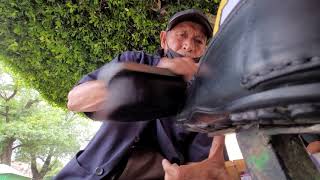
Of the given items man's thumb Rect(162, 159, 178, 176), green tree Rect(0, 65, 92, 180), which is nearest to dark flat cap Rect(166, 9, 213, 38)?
man's thumb Rect(162, 159, 178, 176)

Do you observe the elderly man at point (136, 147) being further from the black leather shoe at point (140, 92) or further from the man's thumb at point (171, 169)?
the black leather shoe at point (140, 92)

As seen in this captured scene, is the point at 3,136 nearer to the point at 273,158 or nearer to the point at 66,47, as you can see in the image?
the point at 66,47

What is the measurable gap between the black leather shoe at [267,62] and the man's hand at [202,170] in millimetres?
643

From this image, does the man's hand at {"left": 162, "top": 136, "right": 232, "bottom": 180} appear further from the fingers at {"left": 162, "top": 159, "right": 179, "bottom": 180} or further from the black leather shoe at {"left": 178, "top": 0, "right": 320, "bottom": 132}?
the black leather shoe at {"left": 178, "top": 0, "right": 320, "bottom": 132}

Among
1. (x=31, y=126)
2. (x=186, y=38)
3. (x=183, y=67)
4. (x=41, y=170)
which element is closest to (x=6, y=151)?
(x=41, y=170)

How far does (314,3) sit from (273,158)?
0.32 meters

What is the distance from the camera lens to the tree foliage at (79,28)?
414 cm

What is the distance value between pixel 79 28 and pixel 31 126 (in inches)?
708

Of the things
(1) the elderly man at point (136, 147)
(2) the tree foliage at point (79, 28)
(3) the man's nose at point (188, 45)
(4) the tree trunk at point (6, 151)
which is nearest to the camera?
(1) the elderly man at point (136, 147)

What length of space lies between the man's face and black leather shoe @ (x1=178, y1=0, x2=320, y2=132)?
1.24 m

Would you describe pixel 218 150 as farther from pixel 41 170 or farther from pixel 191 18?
pixel 41 170

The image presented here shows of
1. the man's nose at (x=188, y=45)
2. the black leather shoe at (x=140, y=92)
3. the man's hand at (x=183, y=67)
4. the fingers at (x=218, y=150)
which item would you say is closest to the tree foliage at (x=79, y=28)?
the man's nose at (x=188, y=45)

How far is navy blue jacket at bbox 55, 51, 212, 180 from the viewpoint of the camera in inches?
65.8

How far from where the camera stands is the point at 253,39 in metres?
0.63
